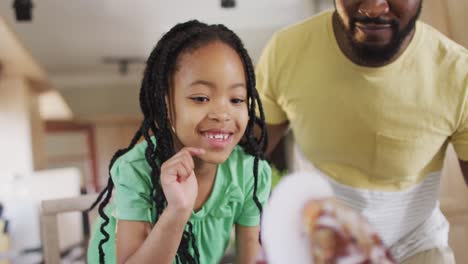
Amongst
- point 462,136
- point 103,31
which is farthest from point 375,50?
point 103,31

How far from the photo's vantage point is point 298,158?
42 centimetres

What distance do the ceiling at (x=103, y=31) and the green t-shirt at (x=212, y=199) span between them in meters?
0.10

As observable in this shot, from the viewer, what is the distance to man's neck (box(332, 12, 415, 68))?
0.36m

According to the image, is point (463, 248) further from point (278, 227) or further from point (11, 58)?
point (11, 58)

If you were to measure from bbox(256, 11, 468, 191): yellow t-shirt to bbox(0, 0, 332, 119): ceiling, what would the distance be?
2.5 inches

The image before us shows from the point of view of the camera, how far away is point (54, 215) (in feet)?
1.67

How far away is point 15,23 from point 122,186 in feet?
0.82

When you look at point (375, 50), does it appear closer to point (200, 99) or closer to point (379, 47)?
point (379, 47)

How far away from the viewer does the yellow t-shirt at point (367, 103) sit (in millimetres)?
368

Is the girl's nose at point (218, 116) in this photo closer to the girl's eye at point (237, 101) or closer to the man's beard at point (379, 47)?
the girl's eye at point (237, 101)

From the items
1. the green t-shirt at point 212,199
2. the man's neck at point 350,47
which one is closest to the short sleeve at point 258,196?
the green t-shirt at point 212,199

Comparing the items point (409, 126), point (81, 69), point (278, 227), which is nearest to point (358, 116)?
point (409, 126)

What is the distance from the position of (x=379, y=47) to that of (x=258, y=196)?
15 centimetres

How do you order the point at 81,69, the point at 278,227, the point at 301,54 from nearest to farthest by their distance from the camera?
the point at 278,227, the point at 301,54, the point at 81,69
